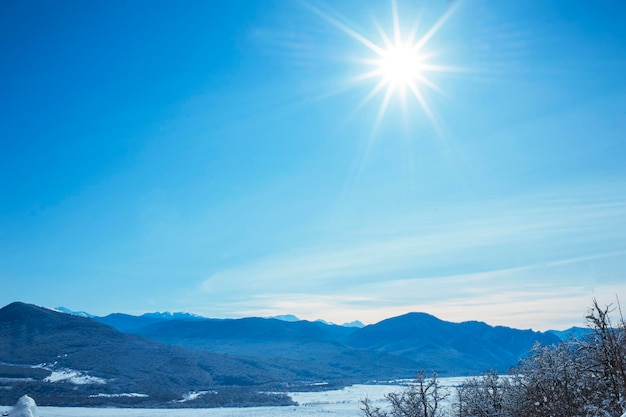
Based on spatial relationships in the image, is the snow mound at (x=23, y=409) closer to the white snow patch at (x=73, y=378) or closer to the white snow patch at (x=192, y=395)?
Result: the white snow patch at (x=192, y=395)

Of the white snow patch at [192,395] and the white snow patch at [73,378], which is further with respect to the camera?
the white snow patch at [73,378]

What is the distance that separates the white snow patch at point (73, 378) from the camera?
595ft

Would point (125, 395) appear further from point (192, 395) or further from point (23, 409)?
point (23, 409)

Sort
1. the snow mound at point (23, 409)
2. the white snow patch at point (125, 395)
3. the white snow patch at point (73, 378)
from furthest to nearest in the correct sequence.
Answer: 1. the white snow patch at point (73, 378)
2. the white snow patch at point (125, 395)
3. the snow mound at point (23, 409)

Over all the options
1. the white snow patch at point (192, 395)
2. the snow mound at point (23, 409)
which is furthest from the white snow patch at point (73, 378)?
the snow mound at point (23, 409)

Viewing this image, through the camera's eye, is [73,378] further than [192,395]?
Yes

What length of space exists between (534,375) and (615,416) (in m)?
19.4

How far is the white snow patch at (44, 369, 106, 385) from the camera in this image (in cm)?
A: 18138

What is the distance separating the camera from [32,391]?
529 feet

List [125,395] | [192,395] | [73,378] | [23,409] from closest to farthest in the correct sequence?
[23,409] < [125,395] < [192,395] < [73,378]

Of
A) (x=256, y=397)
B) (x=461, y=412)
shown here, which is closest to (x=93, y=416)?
(x=256, y=397)

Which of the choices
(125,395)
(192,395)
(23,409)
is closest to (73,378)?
(125,395)

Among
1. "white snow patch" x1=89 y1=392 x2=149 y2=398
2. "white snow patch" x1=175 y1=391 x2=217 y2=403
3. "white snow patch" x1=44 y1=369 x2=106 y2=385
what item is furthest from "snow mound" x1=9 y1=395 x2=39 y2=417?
"white snow patch" x1=44 y1=369 x2=106 y2=385

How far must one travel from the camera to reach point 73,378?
614 ft
